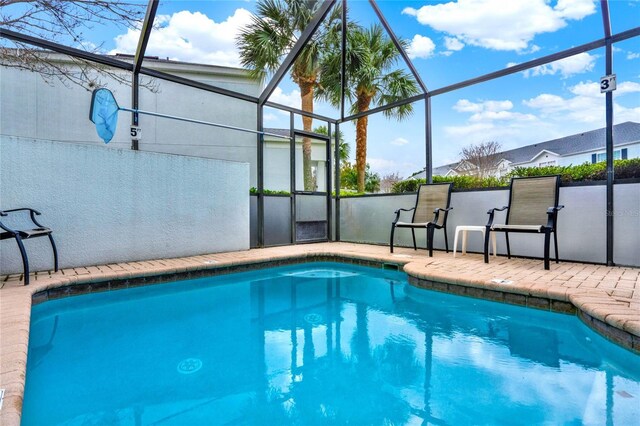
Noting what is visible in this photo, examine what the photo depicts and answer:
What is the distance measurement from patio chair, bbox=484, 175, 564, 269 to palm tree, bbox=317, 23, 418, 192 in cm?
389

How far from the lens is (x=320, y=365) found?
2.00m

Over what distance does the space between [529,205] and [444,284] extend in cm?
182

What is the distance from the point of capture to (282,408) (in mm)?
1537

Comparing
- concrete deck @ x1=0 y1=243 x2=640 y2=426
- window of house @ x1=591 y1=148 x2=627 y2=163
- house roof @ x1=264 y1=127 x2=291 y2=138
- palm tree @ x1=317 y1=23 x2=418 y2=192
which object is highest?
palm tree @ x1=317 y1=23 x2=418 y2=192

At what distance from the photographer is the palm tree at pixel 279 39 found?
249 inches

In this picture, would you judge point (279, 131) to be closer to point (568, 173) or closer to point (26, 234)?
point (26, 234)

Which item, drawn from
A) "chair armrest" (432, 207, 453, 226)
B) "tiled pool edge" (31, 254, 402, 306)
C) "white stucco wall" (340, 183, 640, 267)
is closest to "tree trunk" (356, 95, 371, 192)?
"white stucco wall" (340, 183, 640, 267)

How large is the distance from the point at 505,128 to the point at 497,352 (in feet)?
23.0

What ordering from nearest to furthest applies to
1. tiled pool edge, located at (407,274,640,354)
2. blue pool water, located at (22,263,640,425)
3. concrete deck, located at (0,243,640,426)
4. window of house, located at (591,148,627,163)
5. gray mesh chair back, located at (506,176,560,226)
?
blue pool water, located at (22,263,640,425) → concrete deck, located at (0,243,640,426) → tiled pool edge, located at (407,274,640,354) → window of house, located at (591,148,627,163) → gray mesh chair back, located at (506,176,560,226)

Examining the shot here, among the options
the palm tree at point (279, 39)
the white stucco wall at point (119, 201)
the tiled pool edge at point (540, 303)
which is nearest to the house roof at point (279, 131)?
the palm tree at point (279, 39)

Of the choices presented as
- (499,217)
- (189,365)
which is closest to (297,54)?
(499,217)

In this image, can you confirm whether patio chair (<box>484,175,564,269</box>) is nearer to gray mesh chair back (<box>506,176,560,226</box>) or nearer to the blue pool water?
gray mesh chair back (<box>506,176,560,226</box>)

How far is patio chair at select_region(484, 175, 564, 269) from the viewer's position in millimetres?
3965

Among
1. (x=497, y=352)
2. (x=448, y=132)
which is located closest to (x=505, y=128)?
(x=448, y=132)
